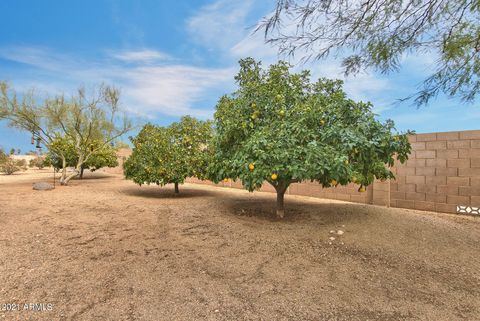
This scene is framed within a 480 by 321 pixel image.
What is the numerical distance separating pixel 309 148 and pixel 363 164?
1.01m

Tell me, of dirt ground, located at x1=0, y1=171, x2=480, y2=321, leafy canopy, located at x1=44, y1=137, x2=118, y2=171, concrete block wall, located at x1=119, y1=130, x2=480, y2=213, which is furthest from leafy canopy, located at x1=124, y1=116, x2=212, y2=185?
concrete block wall, located at x1=119, y1=130, x2=480, y2=213

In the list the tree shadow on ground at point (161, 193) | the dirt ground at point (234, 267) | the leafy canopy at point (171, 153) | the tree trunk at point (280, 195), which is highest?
the leafy canopy at point (171, 153)

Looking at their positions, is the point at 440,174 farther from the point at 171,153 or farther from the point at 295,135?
the point at 171,153

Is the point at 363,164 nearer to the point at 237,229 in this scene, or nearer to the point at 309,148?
the point at 309,148

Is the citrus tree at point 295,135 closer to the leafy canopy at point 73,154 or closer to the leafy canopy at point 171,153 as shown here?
the leafy canopy at point 171,153

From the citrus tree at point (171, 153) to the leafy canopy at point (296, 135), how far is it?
8.71ft

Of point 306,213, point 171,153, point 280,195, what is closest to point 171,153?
point 171,153

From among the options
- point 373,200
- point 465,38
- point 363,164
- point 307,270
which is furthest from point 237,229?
point 373,200

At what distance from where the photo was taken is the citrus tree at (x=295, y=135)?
380cm

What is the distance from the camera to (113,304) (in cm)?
242

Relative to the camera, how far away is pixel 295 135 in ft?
13.2

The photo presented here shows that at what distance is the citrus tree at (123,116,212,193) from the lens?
7.62 m

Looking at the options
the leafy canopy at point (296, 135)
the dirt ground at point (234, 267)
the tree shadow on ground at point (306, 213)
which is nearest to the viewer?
the dirt ground at point (234, 267)

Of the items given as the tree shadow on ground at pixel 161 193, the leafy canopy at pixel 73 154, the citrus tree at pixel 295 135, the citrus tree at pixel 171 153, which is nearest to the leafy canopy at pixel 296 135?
the citrus tree at pixel 295 135
